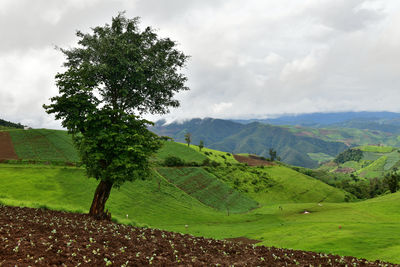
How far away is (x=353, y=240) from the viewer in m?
28.6

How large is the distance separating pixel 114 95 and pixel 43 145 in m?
96.1

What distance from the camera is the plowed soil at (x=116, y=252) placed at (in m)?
13.4

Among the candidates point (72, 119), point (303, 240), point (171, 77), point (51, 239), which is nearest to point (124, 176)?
point (72, 119)

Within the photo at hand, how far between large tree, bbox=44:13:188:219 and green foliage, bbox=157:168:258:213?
7665 centimetres

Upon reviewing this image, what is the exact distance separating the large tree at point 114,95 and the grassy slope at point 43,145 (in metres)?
76.1

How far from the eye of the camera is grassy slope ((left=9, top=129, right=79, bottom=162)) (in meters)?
98.7

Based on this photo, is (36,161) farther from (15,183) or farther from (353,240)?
(353,240)

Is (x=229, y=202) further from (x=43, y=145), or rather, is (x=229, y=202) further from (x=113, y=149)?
(x=43, y=145)

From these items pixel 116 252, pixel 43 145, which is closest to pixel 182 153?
pixel 43 145

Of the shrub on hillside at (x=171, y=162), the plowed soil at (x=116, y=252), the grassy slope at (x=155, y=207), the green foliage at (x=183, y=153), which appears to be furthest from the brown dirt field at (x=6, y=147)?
the plowed soil at (x=116, y=252)

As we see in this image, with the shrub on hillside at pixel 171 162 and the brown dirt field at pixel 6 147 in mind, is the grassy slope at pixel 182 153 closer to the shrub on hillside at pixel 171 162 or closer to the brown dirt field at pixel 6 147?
the shrub on hillside at pixel 171 162

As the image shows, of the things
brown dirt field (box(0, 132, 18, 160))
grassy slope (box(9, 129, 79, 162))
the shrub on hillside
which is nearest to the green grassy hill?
grassy slope (box(9, 129, 79, 162))

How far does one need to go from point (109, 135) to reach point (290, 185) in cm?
14211

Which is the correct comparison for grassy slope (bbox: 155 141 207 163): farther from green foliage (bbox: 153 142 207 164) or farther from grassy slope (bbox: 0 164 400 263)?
grassy slope (bbox: 0 164 400 263)
